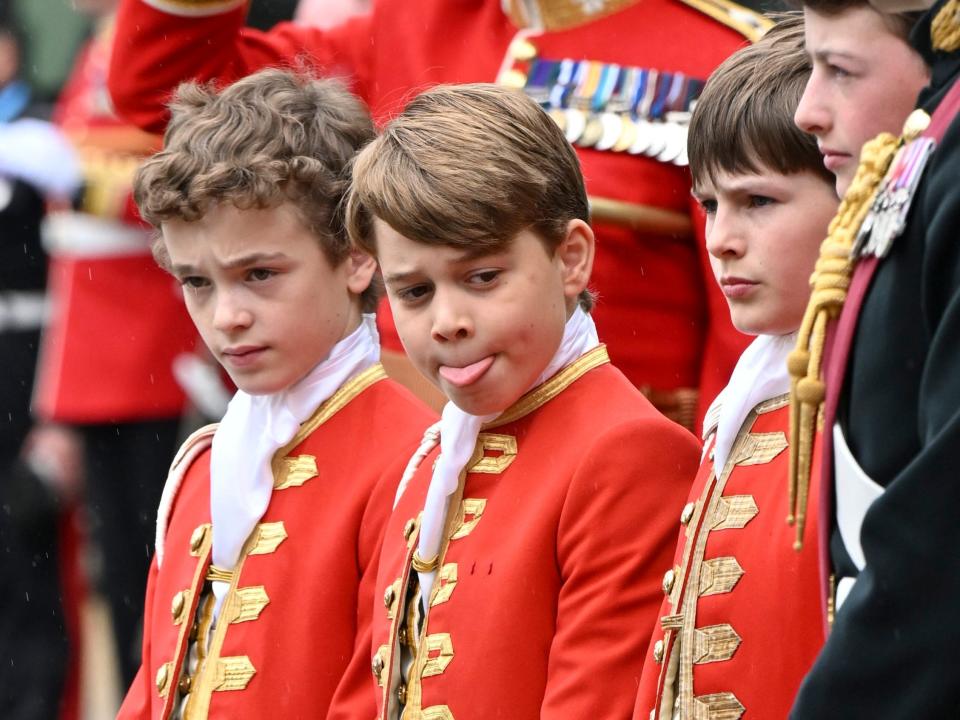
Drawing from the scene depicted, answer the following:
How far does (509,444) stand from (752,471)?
0.45 m

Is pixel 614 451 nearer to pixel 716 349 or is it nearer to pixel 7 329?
pixel 716 349

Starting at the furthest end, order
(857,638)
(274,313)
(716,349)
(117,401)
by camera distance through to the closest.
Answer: (117,401) → (716,349) → (274,313) → (857,638)

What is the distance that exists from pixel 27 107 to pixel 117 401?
3.58ft

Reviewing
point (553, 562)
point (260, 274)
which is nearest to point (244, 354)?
point (260, 274)

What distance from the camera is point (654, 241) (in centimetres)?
381

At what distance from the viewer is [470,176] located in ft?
10.0

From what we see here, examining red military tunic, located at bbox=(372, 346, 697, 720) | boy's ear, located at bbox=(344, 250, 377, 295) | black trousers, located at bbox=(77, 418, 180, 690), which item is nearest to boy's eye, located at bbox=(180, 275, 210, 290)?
boy's ear, located at bbox=(344, 250, 377, 295)

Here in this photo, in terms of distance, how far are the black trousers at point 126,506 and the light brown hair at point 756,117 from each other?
2726 mm

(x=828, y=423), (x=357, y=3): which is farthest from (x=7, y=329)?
(x=828, y=423)

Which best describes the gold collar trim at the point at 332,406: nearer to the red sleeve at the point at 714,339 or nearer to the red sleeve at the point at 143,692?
the red sleeve at the point at 143,692

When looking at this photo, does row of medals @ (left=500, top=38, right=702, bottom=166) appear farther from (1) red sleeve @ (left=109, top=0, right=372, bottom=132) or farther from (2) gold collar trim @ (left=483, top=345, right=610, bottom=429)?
(2) gold collar trim @ (left=483, top=345, right=610, bottom=429)

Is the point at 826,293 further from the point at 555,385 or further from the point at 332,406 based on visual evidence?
the point at 332,406

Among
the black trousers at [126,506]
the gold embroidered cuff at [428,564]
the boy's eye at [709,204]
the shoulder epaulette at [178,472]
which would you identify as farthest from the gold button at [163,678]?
the black trousers at [126,506]

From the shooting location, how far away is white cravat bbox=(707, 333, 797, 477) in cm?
285
